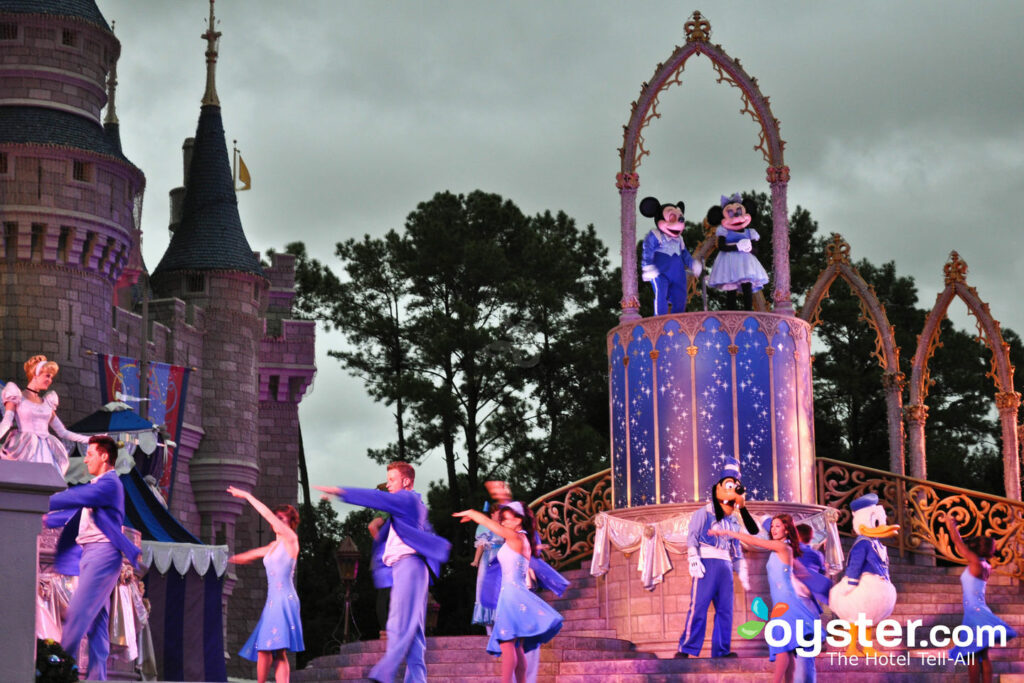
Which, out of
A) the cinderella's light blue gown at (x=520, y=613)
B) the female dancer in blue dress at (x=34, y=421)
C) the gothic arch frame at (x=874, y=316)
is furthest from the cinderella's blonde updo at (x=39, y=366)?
the gothic arch frame at (x=874, y=316)

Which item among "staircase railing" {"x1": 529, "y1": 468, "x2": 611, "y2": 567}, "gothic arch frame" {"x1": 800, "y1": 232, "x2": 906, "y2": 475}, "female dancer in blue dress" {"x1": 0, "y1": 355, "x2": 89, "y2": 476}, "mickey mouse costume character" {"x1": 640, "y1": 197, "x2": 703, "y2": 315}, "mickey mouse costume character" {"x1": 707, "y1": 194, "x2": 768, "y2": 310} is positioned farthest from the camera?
"gothic arch frame" {"x1": 800, "y1": 232, "x2": 906, "y2": 475}

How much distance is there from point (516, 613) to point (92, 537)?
2650 mm

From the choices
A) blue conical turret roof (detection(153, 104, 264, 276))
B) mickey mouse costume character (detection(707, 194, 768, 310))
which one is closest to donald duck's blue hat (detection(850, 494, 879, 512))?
mickey mouse costume character (detection(707, 194, 768, 310))

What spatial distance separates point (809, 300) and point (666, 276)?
11.7 feet

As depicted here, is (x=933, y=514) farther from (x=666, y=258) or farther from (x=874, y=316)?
(x=666, y=258)

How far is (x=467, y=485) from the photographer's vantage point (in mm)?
34562

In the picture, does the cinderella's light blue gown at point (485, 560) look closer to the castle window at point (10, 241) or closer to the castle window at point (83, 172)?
the castle window at point (10, 241)

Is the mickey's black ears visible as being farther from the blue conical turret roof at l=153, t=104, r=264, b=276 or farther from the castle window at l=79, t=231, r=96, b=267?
the blue conical turret roof at l=153, t=104, r=264, b=276

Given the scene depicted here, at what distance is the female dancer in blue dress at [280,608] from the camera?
10.4m

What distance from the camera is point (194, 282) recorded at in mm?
32000

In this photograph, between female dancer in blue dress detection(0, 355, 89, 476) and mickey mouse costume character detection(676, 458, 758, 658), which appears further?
female dancer in blue dress detection(0, 355, 89, 476)

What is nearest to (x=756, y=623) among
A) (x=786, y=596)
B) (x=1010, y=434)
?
(x=786, y=596)

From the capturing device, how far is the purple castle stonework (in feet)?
86.6

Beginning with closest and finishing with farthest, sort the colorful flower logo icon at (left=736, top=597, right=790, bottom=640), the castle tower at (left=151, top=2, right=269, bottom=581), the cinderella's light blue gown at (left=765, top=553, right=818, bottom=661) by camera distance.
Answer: the cinderella's light blue gown at (left=765, top=553, right=818, bottom=661), the colorful flower logo icon at (left=736, top=597, right=790, bottom=640), the castle tower at (left=151, top=2, right=269, bottom=581)
